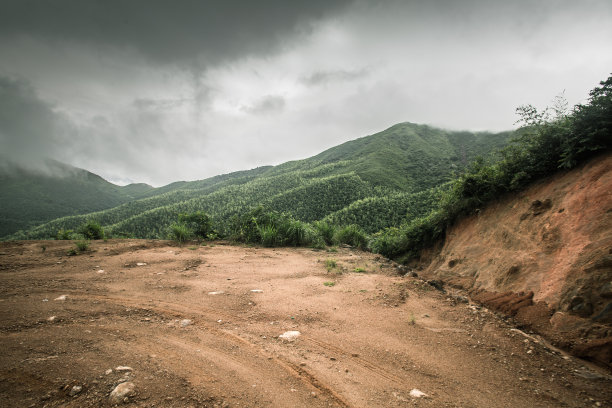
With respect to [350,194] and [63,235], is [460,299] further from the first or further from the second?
[350,194]

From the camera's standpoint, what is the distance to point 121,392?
1.87 meters

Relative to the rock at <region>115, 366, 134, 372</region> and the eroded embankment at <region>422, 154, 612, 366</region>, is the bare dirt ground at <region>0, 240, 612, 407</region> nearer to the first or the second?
the rock at <region>115, 366, 134, 372</region>

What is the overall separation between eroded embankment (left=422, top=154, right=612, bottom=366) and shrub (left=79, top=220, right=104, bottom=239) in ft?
38.6

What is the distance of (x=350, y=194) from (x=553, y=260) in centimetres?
4093

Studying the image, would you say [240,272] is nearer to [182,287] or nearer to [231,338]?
[182,287]

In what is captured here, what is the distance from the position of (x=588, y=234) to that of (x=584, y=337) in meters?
1.75

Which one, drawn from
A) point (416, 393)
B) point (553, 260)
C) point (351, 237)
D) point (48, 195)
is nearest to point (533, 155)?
point (553, 260)

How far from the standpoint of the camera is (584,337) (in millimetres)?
2830

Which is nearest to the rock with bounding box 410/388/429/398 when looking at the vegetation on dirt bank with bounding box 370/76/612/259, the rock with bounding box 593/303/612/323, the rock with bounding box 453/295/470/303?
the rock with bounding box 593/303/612/323

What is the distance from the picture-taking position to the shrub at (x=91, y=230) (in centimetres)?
920

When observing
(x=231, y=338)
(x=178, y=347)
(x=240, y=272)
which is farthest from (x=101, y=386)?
(x=240, y=272)

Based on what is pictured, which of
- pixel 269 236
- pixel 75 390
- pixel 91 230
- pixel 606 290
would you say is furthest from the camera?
pixel 269 236

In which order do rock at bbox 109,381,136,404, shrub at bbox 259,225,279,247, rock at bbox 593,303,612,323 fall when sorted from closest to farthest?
rock at bbox 109,381,136,404 → rock at bbox 593,303,612,323 → shrub at bbox 259,225,279,247

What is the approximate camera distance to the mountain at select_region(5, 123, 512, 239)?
32375mm
